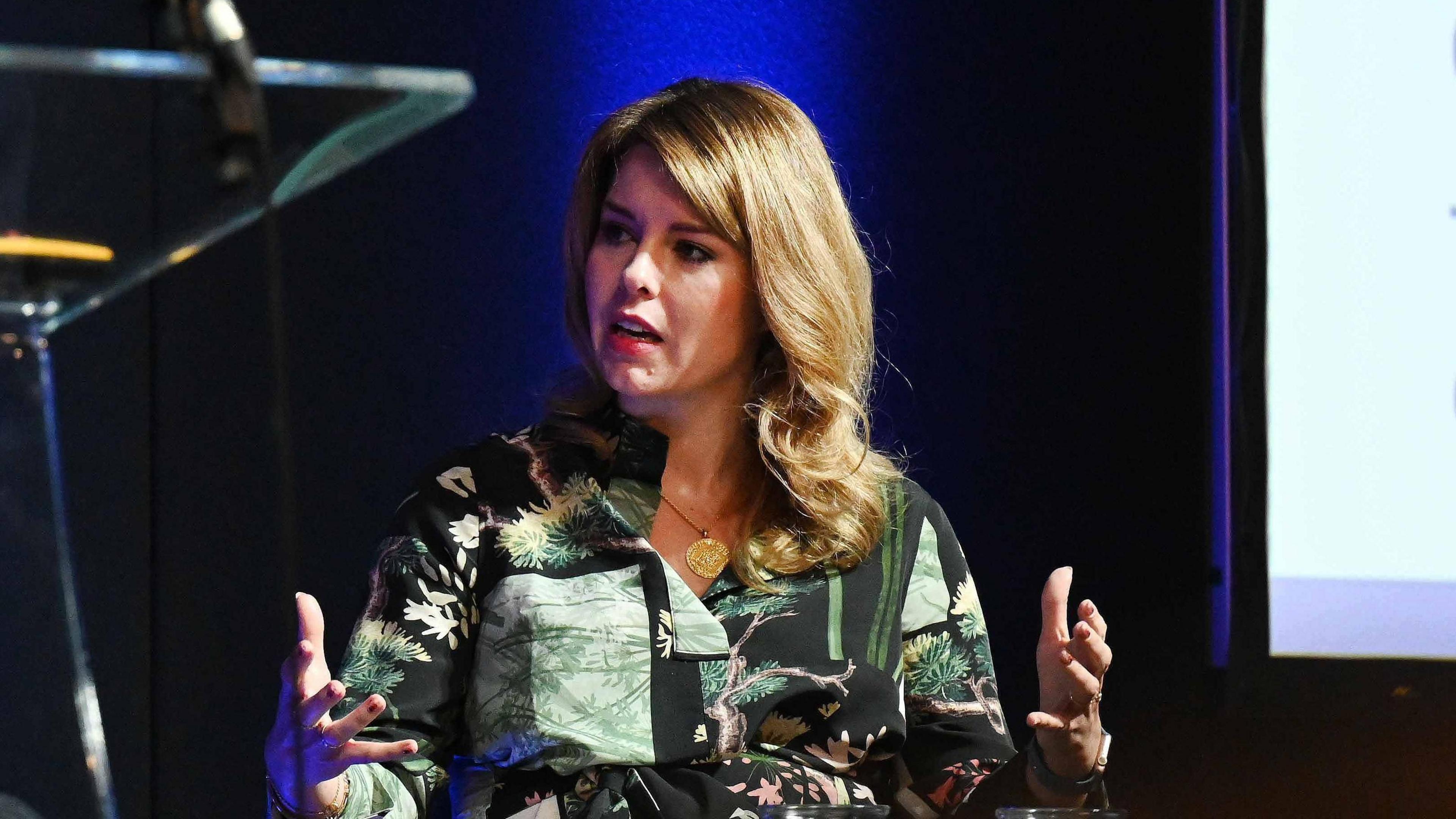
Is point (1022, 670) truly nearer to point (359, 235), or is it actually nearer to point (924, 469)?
point (924, 469)

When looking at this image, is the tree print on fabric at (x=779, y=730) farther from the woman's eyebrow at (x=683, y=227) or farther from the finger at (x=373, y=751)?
the woman's eyebrow at (x=683, y=227)

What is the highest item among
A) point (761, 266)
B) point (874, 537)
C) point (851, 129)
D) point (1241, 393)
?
point (851, 129)

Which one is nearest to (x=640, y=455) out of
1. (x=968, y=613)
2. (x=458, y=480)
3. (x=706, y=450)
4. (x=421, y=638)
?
(x=706, y=450)

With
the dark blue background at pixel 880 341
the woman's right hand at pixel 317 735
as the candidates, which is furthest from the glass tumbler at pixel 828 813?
the dark blue background at pixel 880 341

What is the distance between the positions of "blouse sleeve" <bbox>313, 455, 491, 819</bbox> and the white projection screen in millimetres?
919

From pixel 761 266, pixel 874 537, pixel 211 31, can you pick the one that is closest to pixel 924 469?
pixel 874 537

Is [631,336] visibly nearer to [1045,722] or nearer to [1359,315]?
[1045,722]

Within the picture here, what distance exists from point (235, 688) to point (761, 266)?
841 millimetres

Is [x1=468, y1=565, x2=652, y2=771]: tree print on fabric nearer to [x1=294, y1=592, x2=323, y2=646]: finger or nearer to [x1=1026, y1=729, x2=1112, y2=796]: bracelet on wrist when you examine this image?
[x1=294, y1=592, x2=323, y2=646]: finger

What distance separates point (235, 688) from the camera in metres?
1.74

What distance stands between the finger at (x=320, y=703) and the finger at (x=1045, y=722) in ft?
2.07

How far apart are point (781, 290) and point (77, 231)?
0.96m

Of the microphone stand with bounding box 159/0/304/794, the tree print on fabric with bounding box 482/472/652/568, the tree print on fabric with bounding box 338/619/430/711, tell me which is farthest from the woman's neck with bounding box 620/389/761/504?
the microphone stand with bounding box 159/0/304/794

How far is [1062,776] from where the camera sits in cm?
145
